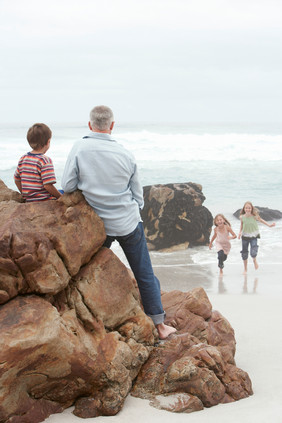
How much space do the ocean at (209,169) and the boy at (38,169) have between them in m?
6.22

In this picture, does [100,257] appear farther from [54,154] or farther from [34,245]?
[54,154]

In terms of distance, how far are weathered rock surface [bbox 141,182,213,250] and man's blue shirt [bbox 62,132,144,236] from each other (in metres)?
9.58

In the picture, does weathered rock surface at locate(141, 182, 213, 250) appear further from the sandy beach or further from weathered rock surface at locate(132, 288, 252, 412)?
weathered rock surface at locate(132, 288, 252, 412)

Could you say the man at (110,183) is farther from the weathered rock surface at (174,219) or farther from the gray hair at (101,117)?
the weathered rock surface at (174,219)

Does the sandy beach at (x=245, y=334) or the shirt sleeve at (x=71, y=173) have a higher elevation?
the shirt sleeve at (x=71, y=173)

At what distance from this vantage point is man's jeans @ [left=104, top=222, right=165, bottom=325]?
476 cm

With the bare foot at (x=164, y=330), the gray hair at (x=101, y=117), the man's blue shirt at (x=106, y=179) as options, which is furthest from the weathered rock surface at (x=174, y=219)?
the gray hair at (x=101, y=117)

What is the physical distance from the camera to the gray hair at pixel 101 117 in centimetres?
453

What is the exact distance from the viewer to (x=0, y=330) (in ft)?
12.5

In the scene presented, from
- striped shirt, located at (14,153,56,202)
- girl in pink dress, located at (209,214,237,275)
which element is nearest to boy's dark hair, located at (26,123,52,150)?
striped shirt, located at (14,153,56,202)

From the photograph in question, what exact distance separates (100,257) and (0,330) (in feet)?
4.25

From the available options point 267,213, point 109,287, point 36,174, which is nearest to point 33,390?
point 109,287

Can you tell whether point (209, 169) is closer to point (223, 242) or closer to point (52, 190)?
point (223, 242)

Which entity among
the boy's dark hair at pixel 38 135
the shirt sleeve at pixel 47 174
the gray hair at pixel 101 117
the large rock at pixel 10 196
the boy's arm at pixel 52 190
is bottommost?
the large rock at pixel 10 196
